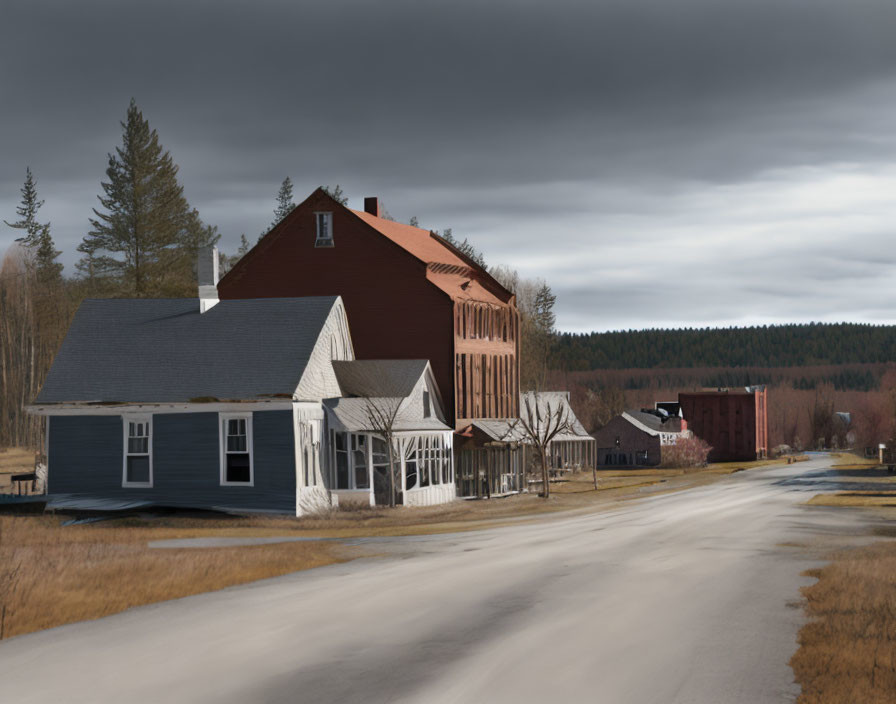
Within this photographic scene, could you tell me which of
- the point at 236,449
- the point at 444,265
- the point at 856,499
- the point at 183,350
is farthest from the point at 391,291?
the point at 856,499

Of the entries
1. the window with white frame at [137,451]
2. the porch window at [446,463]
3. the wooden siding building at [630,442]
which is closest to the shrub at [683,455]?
the wooden siding building at [630,442]

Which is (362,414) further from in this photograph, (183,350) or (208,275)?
(208,275)

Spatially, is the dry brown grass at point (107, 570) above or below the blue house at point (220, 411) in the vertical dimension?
below

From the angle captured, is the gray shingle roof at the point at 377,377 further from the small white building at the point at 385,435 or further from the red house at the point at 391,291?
the red house at the point at 391,291

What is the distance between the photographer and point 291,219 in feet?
187

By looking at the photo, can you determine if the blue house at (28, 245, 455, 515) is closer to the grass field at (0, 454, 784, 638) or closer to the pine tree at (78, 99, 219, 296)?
the grass field at (0, 454, 784, 638)

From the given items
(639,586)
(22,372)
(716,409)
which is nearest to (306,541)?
(639,586)

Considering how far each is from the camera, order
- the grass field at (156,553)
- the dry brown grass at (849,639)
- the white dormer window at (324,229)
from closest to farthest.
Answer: the dry brown grass at (849,639)
the grass field at (156,553)
the white dormer window at (324,229)

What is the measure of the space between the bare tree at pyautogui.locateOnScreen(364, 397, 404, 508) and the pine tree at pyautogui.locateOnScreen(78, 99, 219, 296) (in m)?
45.4

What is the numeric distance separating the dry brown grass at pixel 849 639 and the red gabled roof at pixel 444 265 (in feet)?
112

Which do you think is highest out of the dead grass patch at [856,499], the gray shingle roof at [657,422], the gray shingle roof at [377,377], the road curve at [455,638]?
the gray shingle roof at [377,377]

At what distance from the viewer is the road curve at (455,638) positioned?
1200 centimetres

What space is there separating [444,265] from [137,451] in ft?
64.9

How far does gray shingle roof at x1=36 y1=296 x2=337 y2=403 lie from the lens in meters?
42.2
